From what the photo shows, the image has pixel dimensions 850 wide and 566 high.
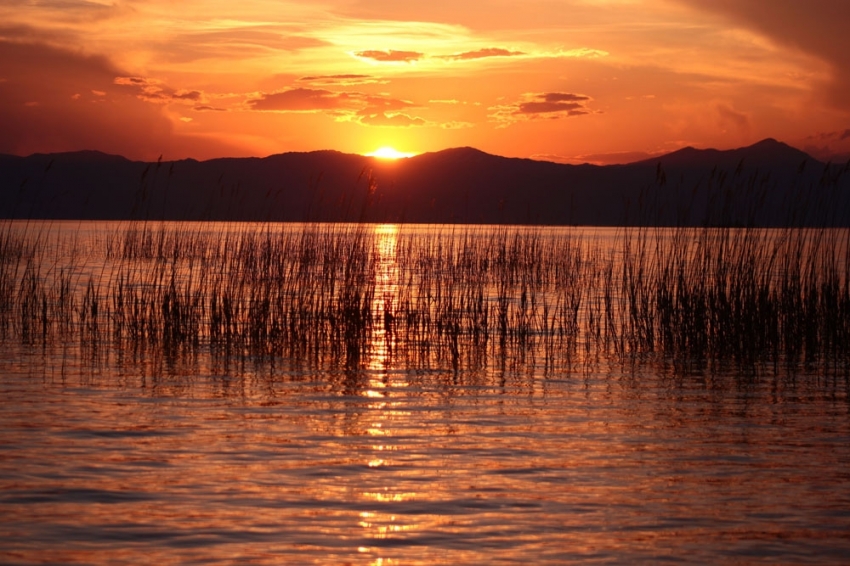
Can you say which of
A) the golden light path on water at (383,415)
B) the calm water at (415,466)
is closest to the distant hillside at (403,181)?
the golden light path on water at (383,415)

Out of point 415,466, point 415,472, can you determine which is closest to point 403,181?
point 415,466

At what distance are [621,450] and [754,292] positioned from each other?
5326mm

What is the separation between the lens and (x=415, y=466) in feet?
18.8

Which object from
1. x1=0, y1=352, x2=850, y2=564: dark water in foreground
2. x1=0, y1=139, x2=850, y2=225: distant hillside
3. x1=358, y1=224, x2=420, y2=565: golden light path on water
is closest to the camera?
x1=0, y1=352, x2=850, y2=564: dark water in foreground

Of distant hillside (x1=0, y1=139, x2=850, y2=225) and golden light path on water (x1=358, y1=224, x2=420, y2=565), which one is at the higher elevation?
distant hillside (x1=0, y1=139, x2=850, y2=225)

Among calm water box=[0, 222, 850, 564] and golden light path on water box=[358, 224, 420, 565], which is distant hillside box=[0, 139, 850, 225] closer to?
golden light path on water box=[358, 224, 420, 565]

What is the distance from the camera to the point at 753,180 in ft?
37.8

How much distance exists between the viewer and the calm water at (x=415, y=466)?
437 centimetres

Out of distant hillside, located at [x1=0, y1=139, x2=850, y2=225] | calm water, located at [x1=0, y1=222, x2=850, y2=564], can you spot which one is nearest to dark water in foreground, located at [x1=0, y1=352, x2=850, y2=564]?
calm water, located at [x1=0, y1=222, x2=850, y2=564]

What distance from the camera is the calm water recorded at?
437cm

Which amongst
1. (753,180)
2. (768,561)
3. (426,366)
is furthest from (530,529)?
(753,180)

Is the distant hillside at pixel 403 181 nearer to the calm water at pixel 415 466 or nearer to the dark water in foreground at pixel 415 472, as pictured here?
the calm water at pixel 415 466

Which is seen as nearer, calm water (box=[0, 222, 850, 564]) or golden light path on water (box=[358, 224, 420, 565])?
calm water (box=[0, 222, 850, 564])

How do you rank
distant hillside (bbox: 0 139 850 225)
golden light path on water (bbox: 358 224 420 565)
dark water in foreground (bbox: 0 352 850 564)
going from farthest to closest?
distant hillside (bbox: 0 139 850 225)
golden light path on water (bbox: 358 224 420 565)
dark water in foreground (bbox: 0 352 850 564)
